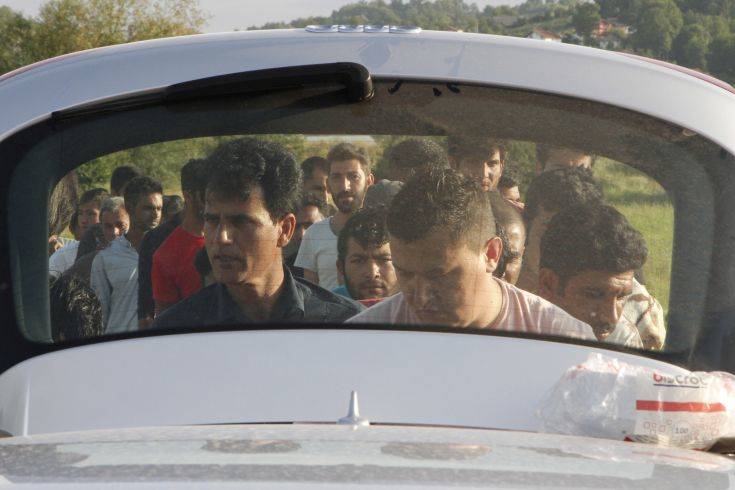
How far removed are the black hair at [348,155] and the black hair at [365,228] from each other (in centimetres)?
9

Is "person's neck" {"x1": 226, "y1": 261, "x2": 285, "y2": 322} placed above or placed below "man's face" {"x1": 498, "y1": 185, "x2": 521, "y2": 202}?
below

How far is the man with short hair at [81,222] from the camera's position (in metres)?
2.52

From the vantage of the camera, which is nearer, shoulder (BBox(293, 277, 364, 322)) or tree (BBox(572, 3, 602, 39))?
shoulder (BBox(293, 277, 364, 322))

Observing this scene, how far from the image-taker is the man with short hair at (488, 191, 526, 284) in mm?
2447

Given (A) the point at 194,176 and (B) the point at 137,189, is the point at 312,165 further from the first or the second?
(B) the point at 137,189

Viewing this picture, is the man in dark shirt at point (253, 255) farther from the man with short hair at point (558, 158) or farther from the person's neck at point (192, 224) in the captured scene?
the man with short hair at point (558, 158)

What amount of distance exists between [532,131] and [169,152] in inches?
30.5

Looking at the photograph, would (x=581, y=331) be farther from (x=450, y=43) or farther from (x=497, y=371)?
(x=450, y=43)

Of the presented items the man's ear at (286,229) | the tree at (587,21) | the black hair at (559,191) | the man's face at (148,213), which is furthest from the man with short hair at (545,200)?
the tree at (587,21)

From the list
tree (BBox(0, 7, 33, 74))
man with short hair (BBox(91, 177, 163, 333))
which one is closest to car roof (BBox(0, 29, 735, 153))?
man with short hair (BBox(91, 177, 163, 333))

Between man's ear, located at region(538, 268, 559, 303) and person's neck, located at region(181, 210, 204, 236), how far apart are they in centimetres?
73

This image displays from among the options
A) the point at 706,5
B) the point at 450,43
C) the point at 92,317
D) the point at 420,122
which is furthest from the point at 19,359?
the point at 706,5

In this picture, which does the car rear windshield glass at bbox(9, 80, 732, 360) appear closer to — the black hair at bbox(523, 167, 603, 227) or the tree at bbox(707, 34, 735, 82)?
the black hair at bbox(523, 167, 603, 227)

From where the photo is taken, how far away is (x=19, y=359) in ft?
8.27
